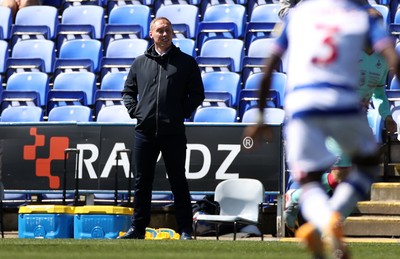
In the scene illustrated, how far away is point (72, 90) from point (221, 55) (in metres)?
2.28

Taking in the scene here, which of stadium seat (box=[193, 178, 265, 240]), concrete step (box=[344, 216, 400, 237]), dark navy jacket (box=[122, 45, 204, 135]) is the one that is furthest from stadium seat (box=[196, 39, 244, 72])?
dark navy jacket (box=[122, 45, 204, 135])

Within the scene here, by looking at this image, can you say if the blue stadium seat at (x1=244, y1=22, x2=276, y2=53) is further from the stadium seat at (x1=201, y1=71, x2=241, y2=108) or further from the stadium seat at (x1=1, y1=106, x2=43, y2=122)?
the stadium seat at (x1=1, y1=106, x2=43, y2=122)

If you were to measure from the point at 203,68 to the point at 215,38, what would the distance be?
77 cm

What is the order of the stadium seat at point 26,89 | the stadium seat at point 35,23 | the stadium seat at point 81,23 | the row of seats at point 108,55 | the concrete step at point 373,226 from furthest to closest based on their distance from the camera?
the stadium seat at point 35,23 → the stadium seat at point 81,23 → the stadium seat at point 26,89 → the row of seats at point 108,55 → the concrete step at point 373,226

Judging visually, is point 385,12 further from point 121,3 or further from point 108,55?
point 121,3

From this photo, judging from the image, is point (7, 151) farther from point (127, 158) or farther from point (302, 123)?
point (302, 123)

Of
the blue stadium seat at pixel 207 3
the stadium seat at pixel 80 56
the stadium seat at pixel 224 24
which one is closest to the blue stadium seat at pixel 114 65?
the stadium seat at pixel 80 56

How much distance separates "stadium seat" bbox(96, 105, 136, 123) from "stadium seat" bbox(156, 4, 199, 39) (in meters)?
2.29

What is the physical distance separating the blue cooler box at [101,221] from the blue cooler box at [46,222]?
234 millimetres

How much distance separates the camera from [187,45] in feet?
55.6

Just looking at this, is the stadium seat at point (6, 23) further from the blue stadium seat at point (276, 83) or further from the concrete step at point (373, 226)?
the concrete step at point (373, 226)

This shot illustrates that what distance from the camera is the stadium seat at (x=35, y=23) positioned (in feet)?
60.8

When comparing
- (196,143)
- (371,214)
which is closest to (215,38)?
(196,143)

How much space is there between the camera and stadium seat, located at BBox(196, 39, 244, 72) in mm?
16484
